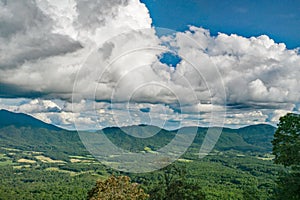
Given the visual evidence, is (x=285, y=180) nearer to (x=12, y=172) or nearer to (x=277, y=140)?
(x=277, y=140)

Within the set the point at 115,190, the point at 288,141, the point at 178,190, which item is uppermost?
the point at 288,141

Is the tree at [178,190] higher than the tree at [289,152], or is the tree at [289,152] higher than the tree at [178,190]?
the tree at [289,152]

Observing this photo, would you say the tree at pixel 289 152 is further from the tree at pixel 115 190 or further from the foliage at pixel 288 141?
the tree at pixel 115 190

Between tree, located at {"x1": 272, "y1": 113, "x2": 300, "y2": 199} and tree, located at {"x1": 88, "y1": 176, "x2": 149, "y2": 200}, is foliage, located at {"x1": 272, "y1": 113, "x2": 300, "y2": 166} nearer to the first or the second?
tree, located at {"x1": 272, "y1": 113, "x2": 300, "y2": 199}

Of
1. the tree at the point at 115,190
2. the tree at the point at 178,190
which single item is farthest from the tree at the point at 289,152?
the tree at the point at 115,190

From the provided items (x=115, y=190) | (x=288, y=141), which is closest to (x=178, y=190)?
(x=115, y=190)

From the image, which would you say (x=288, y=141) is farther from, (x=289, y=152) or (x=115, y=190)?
(x=115, y=190)

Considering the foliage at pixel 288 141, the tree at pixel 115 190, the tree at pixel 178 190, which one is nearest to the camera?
the tree at pixel 115 190
